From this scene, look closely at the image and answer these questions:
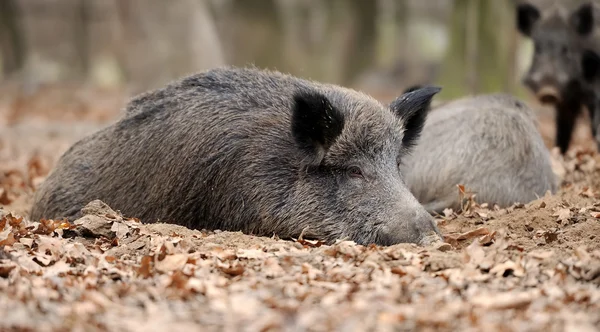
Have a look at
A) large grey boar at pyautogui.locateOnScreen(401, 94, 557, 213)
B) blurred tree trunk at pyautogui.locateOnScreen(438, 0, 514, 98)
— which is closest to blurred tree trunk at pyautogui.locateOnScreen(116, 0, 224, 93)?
blurred tree trunk at pyautogui.locateOnScreen(438, 0, 514, 98)

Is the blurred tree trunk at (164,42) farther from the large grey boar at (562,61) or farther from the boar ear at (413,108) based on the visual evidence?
the boar ear at (413,108)

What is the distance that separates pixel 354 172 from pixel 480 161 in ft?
6.72

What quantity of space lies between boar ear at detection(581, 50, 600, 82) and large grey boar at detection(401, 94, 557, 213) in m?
3.45

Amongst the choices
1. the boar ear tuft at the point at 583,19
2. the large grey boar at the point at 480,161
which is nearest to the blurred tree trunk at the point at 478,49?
the boar ear tuft at the point at 583,19

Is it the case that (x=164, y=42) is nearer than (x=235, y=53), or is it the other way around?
(x=164, y=42)

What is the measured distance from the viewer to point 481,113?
28.4 ft

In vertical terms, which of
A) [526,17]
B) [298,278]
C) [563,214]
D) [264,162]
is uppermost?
[526,17]

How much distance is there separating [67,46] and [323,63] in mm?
18963

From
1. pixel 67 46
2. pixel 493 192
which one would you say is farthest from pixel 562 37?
pixel 67 46

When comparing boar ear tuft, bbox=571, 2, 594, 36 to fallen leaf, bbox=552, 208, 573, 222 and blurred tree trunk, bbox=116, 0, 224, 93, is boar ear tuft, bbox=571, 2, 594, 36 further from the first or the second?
blurred tree trunk, bbox=116, 0, 224, 93

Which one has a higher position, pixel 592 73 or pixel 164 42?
pixel 164 42

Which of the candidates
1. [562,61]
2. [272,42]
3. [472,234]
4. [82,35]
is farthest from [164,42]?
[82,35]

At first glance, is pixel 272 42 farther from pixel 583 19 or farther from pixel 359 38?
pixel 583 19

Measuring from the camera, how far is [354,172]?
6.46 meters
